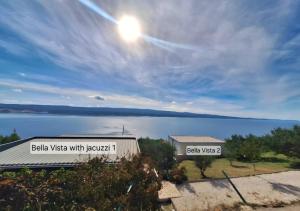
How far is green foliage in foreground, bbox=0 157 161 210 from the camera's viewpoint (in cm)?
477

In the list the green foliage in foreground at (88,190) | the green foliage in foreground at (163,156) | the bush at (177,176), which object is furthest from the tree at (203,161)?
the green foliage in foreground at (88,190)

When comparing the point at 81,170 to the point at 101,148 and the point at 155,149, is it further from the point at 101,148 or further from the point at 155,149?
the point at 155,149

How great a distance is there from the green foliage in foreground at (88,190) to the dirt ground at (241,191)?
5201 mm

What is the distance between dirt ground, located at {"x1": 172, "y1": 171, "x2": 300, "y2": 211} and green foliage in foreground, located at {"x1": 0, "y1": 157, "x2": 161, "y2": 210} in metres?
5.20

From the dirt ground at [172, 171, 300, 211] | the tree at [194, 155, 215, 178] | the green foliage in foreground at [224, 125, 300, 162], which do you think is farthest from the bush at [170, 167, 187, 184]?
the green foliage in foreground at [224, 125, 300, 162]

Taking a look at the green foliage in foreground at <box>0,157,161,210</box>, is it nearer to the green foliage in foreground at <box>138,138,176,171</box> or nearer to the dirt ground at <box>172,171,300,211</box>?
A: the dirt ground at <box>172,171,300,211</box>

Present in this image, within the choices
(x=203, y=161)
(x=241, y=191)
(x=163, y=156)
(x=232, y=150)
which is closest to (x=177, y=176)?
(x=163, y=156)

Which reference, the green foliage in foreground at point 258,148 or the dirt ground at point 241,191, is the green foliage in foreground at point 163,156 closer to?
the dirt ground at point 241,191

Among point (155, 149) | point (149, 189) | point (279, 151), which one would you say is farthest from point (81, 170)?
point (279, 151)

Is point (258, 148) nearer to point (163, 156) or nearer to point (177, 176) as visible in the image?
point (163, 156)

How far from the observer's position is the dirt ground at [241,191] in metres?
9.84

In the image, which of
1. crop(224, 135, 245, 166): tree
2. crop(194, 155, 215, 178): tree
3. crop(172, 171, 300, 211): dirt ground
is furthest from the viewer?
crop(224, 135, 245, 166): tree

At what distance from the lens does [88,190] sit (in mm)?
4836

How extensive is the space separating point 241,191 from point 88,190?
9551mm
